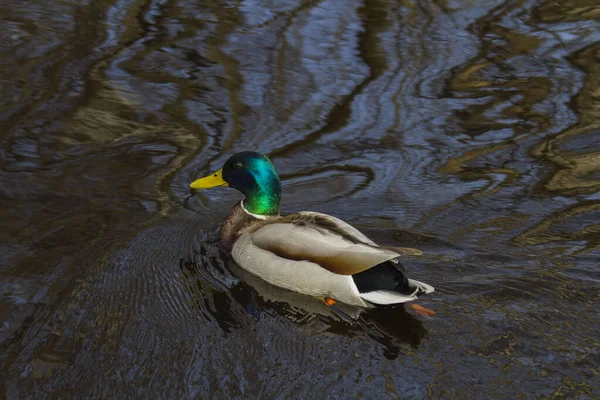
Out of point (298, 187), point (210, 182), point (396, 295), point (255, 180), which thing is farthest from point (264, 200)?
point (396, 295)

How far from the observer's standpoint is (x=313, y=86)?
25.0 feet

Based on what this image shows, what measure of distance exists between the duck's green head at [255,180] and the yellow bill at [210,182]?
0.07m

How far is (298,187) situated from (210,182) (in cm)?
72

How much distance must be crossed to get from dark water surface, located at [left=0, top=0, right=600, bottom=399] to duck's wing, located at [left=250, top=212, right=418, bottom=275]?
0.24 meters

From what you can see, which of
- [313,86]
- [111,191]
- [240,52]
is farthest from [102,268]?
[240,52]

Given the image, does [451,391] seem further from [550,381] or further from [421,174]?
[421,174]

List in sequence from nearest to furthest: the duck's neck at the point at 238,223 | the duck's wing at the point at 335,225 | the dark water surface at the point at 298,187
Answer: the dark water surface at the point at 298,187, the duck's wing at the point at 335,225, the duck's neck at the point at 238,223

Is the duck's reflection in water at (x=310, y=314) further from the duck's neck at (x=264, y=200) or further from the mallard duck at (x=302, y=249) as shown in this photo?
the duck's neck at (x=264, y=200)

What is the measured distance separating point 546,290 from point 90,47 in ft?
17.3

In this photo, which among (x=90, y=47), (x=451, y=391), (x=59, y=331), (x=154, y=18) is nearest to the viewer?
(x=451, y=391)

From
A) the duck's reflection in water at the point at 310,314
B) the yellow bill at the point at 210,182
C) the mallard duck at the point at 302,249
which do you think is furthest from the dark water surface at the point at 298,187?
the yellow bill at the point at 210,182

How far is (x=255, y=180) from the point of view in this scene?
5.53 metres

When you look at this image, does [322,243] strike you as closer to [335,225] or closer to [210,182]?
[335,225]

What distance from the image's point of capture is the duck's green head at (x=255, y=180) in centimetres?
548
